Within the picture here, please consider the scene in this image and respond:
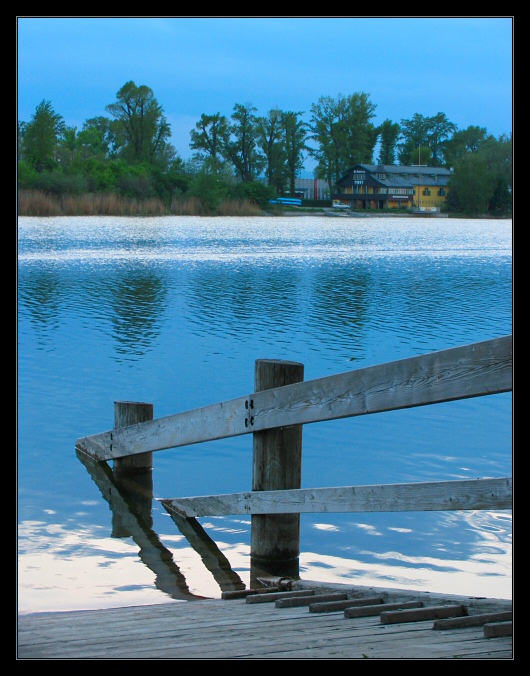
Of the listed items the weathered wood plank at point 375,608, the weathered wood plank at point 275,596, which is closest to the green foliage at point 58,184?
the weathered wood plank at point 275,596

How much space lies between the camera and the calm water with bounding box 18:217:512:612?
650 centimetres

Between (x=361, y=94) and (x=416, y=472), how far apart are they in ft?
185

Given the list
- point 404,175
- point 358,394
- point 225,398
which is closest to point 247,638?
point 358,394

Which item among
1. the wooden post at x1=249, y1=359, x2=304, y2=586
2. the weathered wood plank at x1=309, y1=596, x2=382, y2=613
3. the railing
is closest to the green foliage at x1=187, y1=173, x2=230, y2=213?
the railing

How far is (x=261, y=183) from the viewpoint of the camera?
63688 millimetres

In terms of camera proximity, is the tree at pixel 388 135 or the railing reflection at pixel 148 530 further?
the tree at pixel 388 135

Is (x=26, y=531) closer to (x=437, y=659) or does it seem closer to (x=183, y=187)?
(x=437, y=659)

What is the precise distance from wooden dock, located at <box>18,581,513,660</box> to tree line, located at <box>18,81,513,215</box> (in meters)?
51.6

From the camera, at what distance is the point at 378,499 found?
14.3 ft

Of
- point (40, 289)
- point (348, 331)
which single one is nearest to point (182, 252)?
point (40, 289)

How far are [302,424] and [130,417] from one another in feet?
9.58

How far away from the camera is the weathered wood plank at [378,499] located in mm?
3689

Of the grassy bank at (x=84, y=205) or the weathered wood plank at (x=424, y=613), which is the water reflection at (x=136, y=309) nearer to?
the weathered wood plank at (x=424, y=613)

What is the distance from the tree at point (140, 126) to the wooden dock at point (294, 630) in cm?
5606
